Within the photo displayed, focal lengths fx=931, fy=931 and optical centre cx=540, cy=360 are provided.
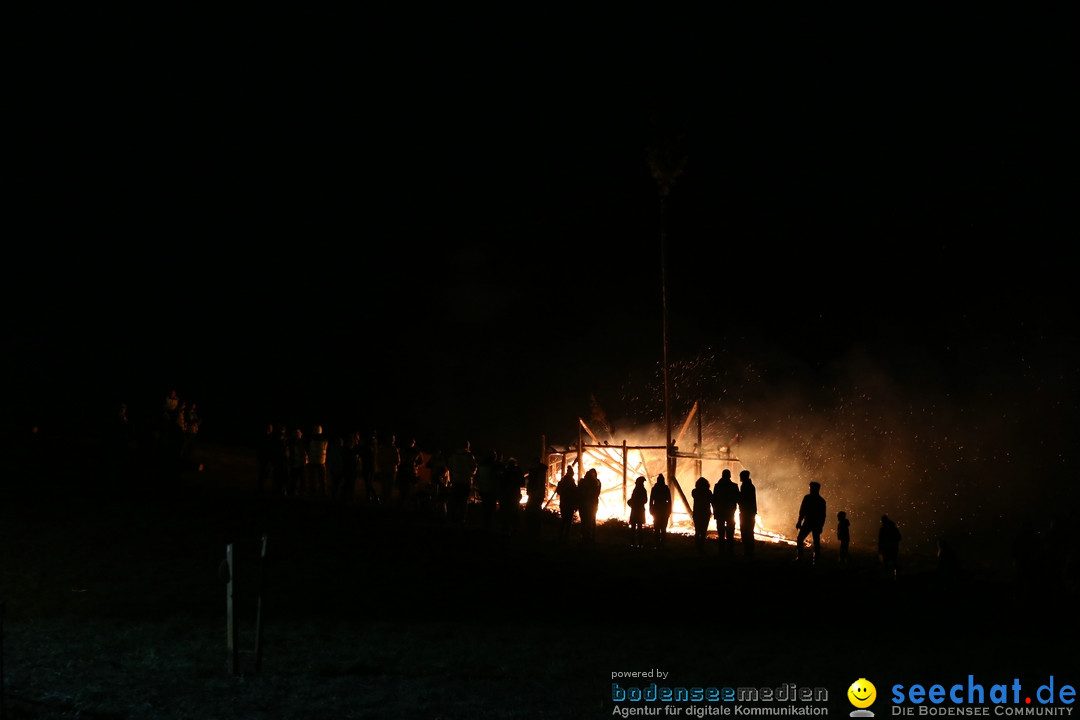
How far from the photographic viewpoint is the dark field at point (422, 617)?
29.9 ft

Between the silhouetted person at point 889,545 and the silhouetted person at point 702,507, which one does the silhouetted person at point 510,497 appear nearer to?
the silhouetted person at point 702,507

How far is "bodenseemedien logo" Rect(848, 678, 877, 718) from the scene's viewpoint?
8.66 meters

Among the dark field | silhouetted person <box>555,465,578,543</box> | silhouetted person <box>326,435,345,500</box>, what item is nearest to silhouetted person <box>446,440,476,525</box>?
the dark field

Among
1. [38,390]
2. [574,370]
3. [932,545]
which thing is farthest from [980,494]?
[38,390]

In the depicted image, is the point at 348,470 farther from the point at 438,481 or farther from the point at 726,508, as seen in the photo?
the point at 726,508

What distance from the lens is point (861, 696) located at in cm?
907

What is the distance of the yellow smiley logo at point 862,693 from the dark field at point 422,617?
113mm

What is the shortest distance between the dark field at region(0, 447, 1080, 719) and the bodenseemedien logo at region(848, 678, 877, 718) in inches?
4.4

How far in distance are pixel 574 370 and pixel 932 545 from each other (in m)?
27.6

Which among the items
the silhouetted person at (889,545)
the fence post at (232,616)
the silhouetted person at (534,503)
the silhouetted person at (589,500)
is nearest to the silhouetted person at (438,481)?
the silhouetted person at (534,503)

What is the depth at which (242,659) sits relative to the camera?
10109 millimetres

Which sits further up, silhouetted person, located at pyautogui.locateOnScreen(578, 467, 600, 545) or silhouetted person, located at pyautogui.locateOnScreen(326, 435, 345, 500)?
silhouetted person, located at pyautogui.locateOnScreen(326, 435, 345, 500)

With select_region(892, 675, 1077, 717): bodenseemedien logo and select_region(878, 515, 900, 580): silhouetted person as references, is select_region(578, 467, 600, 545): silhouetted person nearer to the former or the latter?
select_region(878, 515, 900, 580): silhouetted person

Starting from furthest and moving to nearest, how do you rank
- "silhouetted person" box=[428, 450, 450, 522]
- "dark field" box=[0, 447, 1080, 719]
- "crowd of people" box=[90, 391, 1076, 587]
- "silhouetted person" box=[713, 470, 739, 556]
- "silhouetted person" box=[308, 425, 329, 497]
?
"silhouetted person" box=[308, 425, 329, 497] → "silhouetted person" box=[428, 450, 450, 522] → "silhouetted person" box=[713, 470, 739, 556] → "crowd of people" box=[90, 391, 1076, 587] → "dark field" box=[0, 447, 1080, 719]
